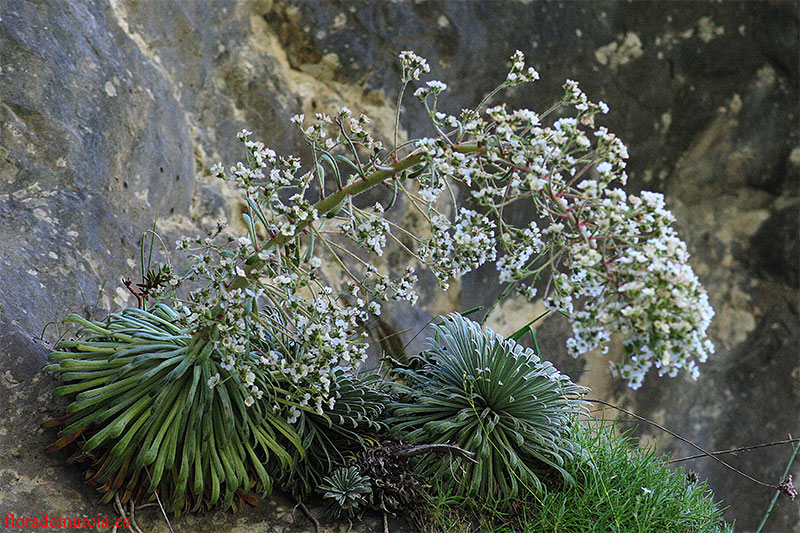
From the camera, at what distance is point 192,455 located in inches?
79.4

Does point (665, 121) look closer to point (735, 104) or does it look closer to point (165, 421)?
point (735, 104)

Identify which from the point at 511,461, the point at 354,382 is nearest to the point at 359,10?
the point at 354,382

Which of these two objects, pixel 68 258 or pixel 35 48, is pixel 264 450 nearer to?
pixel 68 258

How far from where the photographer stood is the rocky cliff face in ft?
9.14

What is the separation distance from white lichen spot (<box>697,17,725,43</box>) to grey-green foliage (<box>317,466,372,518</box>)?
17.1 feet

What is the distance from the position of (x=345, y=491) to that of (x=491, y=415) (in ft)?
1.93

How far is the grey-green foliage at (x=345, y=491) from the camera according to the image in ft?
7.15

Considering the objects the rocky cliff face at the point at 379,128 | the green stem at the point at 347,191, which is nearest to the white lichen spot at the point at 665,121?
the rocky cliff face at the point at 379,128

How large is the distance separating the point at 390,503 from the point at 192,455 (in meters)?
0.67

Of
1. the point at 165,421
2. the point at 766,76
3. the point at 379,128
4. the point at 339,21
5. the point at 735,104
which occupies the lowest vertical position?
the point at 165,421

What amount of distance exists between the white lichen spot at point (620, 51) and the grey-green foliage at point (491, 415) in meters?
3.82

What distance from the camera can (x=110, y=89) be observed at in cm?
331

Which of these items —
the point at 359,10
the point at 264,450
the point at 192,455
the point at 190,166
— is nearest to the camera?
the point at 192,455

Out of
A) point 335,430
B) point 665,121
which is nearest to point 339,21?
point 665,121
